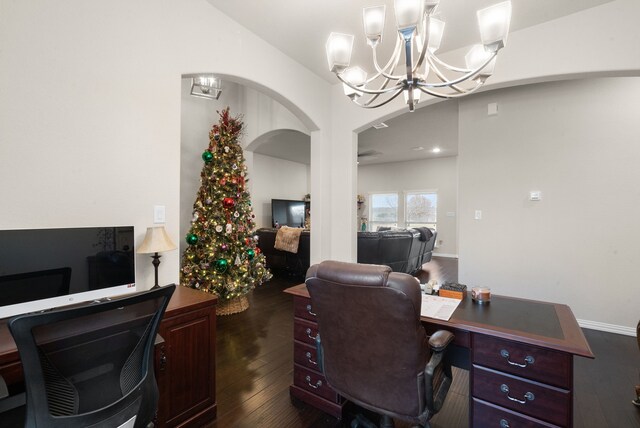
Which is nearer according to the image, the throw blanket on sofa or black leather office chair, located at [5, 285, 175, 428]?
black leather office chair, located at [5, 285, 175, 428]

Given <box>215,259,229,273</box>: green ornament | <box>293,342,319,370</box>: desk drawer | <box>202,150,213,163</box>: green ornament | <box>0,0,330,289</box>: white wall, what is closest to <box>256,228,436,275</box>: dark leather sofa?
<box>215,259,229,273</box>: green ornament

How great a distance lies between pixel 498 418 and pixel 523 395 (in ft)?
0.58

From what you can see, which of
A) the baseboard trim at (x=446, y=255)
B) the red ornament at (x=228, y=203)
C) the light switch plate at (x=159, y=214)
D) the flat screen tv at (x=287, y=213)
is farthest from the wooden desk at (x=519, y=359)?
the baseboard trim at (x=446, y=255)

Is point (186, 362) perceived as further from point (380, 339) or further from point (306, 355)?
point (380, 339)

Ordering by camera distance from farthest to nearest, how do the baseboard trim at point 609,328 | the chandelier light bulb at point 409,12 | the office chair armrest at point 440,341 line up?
the baseboard trim at point 609,328 < the chandelier light bulb at point 409,12 < the office chair armrest at point 440,341

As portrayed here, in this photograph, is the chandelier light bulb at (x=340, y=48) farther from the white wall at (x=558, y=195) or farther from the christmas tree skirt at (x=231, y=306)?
the christmas tree skirt at (x=231, y=306)

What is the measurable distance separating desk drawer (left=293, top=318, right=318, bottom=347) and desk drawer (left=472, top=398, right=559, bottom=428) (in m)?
0.93

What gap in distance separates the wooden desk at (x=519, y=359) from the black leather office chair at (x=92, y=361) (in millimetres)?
1291

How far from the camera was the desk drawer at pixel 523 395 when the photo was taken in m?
1.21

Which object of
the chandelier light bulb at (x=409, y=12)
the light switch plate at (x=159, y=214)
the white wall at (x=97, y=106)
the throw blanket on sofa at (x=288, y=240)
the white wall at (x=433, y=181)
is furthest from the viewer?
the white wall at (x=433, y=181)

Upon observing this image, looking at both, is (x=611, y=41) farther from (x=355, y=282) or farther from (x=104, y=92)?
(x=104, y=92)

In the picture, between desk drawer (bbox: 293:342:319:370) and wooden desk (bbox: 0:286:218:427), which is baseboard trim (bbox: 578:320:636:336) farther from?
wooden desk (bbox: 0:286:218:427)

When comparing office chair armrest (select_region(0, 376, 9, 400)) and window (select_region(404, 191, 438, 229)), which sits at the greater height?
window (select_region(404, 191, 438, 229))

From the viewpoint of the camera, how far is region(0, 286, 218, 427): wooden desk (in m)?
1.57
